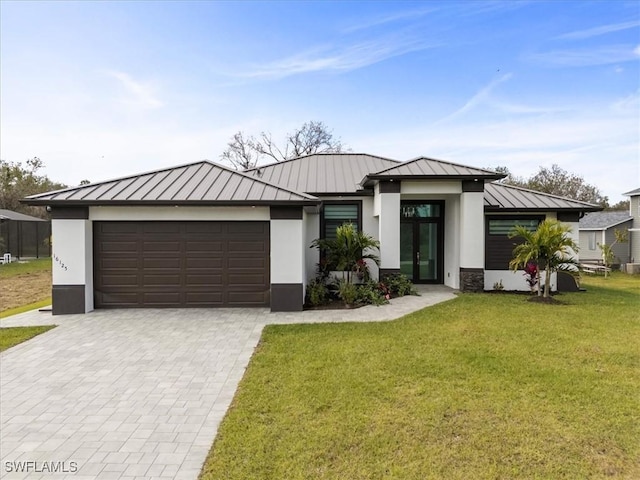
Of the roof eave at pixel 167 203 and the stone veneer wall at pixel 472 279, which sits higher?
the roof eave at pixel 167 203

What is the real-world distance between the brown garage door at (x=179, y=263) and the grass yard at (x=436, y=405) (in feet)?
9.03

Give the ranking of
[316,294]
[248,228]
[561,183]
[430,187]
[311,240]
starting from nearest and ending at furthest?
[248,228]
[316,294]
[430,187]
[311,240]
[561,183]

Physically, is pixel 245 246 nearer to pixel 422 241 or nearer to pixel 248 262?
pixel 248 262

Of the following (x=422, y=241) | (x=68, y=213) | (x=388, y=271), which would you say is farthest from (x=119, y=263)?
(x=422, y=241)

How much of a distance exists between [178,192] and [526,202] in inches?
451

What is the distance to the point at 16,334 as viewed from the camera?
7332mm

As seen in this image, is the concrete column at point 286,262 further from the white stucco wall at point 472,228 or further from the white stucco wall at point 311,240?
the white stucco wall at point 472,228

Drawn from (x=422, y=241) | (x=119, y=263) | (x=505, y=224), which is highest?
(x=505, y=224)

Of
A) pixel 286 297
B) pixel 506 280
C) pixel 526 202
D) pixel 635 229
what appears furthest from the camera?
pixel 635 229

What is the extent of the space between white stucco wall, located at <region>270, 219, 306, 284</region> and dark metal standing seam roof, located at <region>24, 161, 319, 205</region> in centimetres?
74

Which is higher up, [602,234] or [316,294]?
[602,234]

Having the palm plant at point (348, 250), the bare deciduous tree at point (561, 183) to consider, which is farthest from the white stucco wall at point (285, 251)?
the bare deciduous tree at point (561, 183)

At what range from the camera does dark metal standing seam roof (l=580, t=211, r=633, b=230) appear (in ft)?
75.1

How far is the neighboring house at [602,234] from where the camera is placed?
22641 mm
